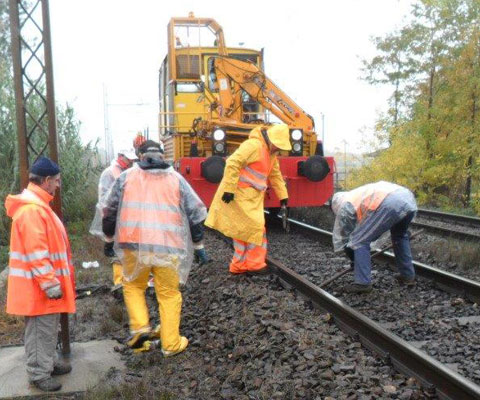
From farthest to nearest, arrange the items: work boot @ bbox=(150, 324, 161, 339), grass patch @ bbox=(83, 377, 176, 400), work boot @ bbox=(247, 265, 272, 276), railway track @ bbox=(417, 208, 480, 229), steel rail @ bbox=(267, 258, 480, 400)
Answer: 1. railway track @ bbox=(417, 208, 480, 229)
2. work boot @ bbox=(247, 265, 272, 276)
3. work boot @ bbox=(150, 324, 161, 339)
4. grass patch @ bbox=(83, 377, 176, 400)
5. steel rail @ bbox=(267, 258, 480, 400)

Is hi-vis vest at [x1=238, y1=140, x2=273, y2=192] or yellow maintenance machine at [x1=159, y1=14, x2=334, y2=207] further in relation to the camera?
yellow maintenance machine at [x1=159, y1=14, x2=334, y2=207]

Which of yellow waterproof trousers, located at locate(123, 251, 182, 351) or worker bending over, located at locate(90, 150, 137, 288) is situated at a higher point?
worker bending over, located at locate(90, 150, 137, 288)

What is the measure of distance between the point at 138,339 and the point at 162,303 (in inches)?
14.9

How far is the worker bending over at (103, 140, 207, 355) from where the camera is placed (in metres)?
4.25


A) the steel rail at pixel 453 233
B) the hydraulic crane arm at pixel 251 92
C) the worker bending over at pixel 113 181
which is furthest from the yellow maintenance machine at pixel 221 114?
the worker bending over at pixel 113 181

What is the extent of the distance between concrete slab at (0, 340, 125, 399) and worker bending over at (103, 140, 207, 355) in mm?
279

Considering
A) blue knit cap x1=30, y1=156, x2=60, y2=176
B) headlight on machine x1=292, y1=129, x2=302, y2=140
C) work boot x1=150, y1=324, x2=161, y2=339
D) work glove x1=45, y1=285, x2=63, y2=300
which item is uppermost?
headlight on machine x1=292, y1=129, x2=302, y2=140

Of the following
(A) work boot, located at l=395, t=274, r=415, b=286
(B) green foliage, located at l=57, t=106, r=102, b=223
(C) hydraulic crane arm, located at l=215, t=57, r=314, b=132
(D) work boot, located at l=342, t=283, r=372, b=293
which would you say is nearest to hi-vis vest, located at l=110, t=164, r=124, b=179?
(D) work boot, located at l=342, t=283, r=372, b=293

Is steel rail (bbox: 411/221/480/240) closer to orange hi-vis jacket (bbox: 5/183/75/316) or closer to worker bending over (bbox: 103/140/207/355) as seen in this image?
worker bending over (bbox: 103/140/207/355)

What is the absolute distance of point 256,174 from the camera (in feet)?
20.1

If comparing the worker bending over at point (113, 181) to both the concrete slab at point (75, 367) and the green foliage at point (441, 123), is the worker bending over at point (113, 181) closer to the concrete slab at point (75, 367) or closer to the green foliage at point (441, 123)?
the concrete slab at point (75, 367)

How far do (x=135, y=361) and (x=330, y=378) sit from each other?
1.68 m

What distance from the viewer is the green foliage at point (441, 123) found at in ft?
46.5

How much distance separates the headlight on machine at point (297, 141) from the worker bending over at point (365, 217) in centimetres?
409
